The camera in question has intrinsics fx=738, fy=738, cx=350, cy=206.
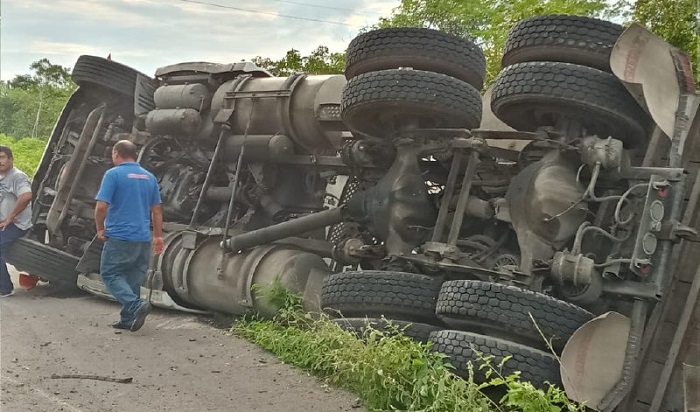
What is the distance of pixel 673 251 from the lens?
13.9 ft

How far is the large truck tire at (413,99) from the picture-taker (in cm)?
475

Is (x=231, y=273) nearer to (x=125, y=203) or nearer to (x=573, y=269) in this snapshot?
(x=125, y=203)

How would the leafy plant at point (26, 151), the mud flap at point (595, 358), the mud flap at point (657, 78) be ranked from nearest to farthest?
the mud flap at point (595, 358)
the mud flap at point (657, 78)
the leafy plant at point (26, 151)

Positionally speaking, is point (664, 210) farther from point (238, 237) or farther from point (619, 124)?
point (238, 237)

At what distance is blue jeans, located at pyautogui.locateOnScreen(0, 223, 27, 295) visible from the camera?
718cm

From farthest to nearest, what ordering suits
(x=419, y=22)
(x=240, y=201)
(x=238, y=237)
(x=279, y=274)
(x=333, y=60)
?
(x=333, y=60) → (x=419, y=22) → (x=240, y=201) → (x=238, y=237) → (x=279, y=274)

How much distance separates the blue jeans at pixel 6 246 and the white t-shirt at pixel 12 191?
6cm

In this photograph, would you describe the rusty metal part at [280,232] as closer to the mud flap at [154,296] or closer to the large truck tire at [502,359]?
the mud flap at [154,296]

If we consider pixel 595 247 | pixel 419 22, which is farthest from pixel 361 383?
pixel 419 22

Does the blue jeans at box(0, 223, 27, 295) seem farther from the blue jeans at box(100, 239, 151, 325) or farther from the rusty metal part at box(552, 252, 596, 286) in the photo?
the rusty metal part at box(552, 252, 596, 286)

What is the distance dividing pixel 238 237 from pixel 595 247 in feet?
9.83

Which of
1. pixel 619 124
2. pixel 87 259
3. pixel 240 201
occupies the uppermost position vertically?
pixel 619 124

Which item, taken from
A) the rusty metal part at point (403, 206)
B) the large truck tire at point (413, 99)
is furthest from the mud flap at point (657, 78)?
the rusty metal part at point (403, 206)

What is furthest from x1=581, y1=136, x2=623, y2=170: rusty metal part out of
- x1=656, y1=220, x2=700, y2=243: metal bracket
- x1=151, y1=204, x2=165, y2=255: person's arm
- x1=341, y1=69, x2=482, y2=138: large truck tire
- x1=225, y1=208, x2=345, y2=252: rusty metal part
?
x1=151, y1=204, x2=165, y2=255: person's arm
